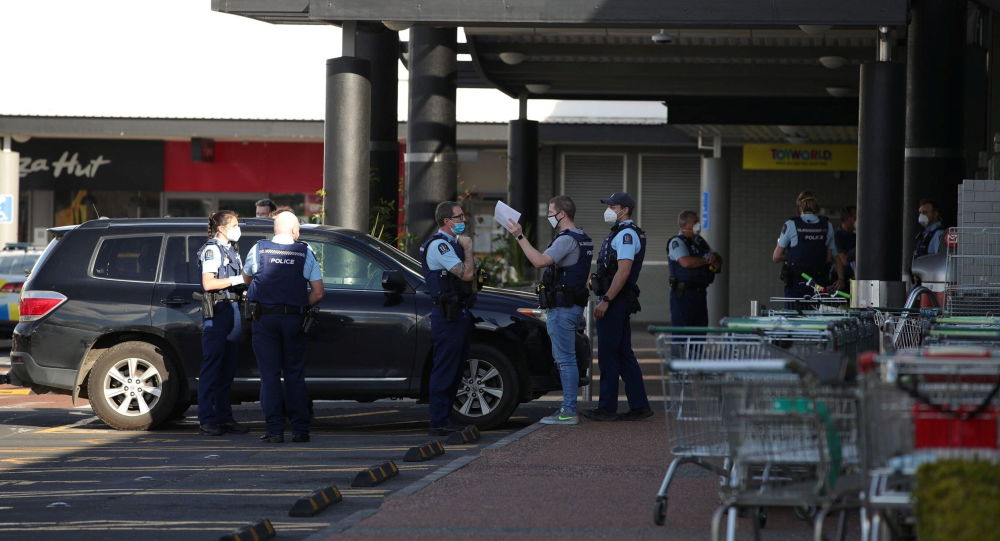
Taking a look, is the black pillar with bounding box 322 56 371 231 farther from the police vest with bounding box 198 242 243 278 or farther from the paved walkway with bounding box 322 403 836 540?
the paved walkway with bounding box 322 403 836 540

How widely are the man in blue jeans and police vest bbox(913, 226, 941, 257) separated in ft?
14.1

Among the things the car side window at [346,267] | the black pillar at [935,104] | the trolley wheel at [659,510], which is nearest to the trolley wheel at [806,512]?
the trolley wheel at [659,510]

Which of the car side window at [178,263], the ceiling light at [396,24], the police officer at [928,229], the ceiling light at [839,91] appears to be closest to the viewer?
the car side window at [178,263]

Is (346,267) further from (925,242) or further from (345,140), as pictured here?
(925,242)

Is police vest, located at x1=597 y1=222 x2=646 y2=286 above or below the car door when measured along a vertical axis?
above

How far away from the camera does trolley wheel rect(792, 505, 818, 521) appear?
7.35 meters

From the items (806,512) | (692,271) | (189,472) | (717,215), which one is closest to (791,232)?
(692,271)

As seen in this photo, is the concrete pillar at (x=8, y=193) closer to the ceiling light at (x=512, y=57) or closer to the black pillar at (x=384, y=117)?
the black pillar at (x=384, y=117)

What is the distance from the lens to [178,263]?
12.8 meters

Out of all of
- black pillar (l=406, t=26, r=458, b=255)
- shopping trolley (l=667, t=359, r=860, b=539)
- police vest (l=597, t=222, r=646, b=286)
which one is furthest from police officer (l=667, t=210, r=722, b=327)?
shopping trolley (l=667, t=359, r=860, b=539)

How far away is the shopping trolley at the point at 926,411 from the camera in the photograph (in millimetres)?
5445

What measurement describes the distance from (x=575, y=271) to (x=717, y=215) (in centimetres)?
1642

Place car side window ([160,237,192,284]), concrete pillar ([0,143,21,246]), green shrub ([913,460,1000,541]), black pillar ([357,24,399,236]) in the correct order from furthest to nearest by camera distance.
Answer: concrete pillar ([0,143,21,246]) → black pillar ([357,24,399,236]) → car side window ([160,237,192,284]) → green shrub ([913,460,1000,541])

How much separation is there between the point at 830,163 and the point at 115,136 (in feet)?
47.0
